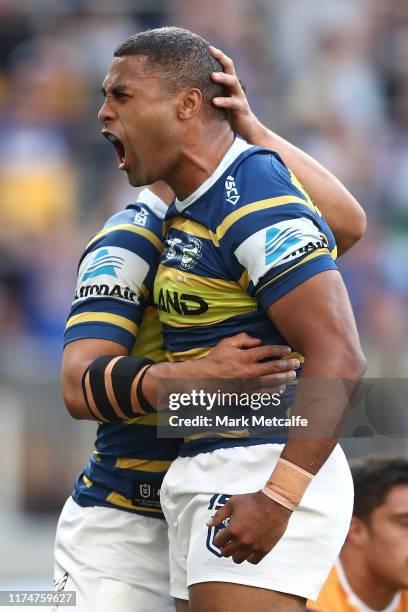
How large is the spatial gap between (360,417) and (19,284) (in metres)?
6.19

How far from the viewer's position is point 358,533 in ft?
13.5

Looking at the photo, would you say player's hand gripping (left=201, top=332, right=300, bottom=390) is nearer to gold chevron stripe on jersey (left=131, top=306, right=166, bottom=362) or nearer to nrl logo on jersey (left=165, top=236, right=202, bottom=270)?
nrl logo on jersey (left=165, top=236, right=202, bottom=270)

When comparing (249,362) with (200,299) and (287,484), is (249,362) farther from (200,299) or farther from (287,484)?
(287,484)

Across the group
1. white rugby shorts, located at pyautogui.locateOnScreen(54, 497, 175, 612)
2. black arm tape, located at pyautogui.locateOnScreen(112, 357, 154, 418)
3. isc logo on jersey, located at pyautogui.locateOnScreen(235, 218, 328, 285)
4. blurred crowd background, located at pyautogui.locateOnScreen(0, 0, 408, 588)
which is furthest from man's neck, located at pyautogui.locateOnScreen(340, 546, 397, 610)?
blurred crowd background, located at pyautogui.locateOnScreen(0, 0, 408, 588)

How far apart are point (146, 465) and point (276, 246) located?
900 millimetres

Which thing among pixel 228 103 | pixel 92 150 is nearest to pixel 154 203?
pixel 228 103

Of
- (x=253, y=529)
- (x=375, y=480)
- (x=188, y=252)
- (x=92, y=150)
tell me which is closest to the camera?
(x=253, y=529)

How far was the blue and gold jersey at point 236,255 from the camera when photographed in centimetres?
276

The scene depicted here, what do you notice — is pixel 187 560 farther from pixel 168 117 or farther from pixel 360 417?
pixel 168 117

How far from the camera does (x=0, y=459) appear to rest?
7758 mm

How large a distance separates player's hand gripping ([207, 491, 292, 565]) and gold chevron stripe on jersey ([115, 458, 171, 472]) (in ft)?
2.16

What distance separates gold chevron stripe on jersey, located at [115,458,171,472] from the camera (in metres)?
3.33

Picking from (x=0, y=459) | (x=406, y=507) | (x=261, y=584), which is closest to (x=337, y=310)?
(x=261, y=584)

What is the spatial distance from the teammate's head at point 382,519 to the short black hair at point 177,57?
1.55 metres
